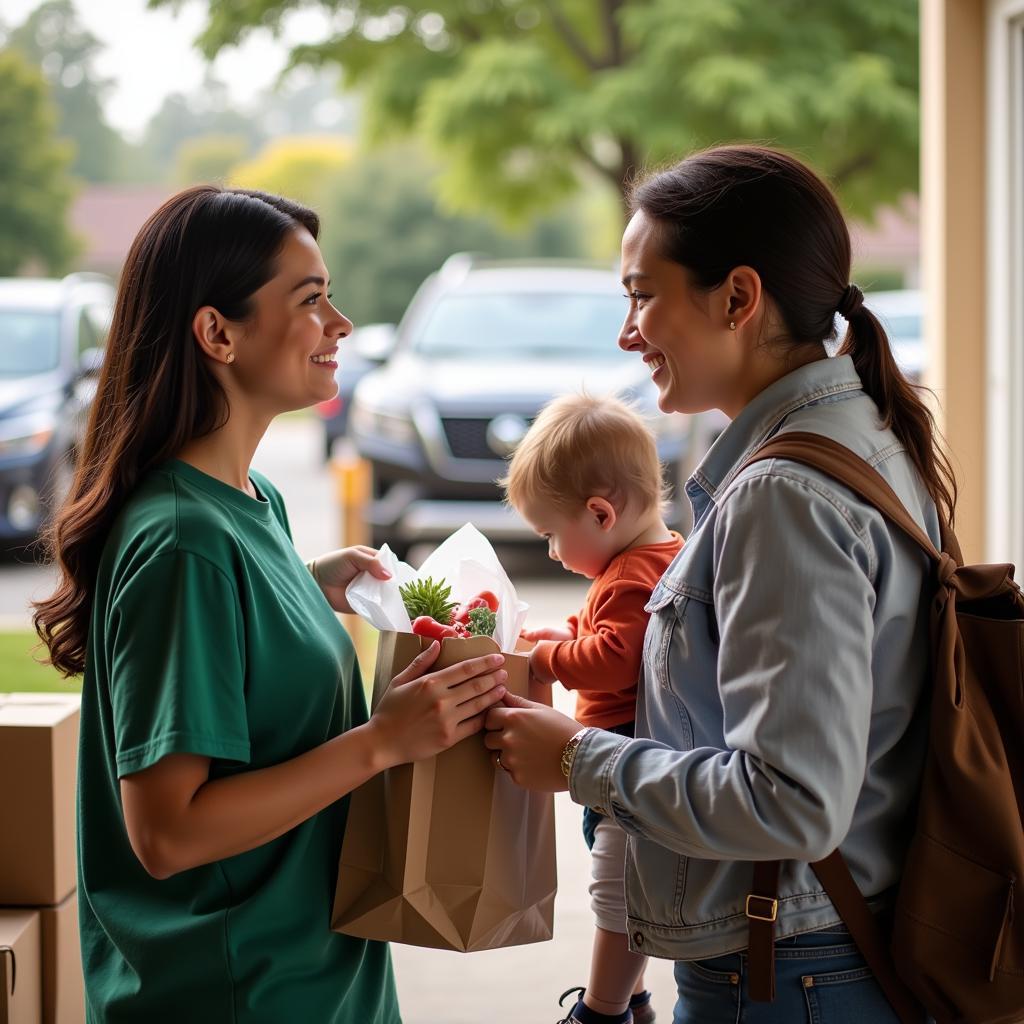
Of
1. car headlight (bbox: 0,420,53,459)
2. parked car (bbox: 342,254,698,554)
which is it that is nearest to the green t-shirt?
parked car (bbox: 342,254,698,554)

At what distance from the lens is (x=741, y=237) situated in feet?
4.68

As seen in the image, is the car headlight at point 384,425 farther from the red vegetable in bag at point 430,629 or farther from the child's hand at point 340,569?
the red vegetable in bag at point 430,629

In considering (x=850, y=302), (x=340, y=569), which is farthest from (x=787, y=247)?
(x=340, y=569)

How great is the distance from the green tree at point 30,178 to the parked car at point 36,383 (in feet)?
41.5

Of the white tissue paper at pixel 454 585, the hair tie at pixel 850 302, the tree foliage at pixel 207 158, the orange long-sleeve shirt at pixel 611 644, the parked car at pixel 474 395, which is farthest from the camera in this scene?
the tree foliage at pixel 207 158

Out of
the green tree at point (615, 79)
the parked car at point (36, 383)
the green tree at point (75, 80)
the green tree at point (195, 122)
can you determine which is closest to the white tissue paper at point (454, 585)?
the parked car at point (36, 383)

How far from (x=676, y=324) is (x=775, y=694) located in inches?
18.4

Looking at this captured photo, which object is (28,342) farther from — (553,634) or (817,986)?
(817,986)

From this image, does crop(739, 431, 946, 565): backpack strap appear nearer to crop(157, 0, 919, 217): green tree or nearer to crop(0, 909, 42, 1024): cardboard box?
crop(0, 909, 42, 1024): cardboard box

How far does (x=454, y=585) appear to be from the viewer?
1870 millimetres

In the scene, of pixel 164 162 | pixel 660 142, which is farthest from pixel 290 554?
pixel 164 162

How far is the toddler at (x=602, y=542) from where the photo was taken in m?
1.94

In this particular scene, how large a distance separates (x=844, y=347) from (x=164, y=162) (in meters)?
43.6

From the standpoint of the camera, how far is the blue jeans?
54.2 inches
